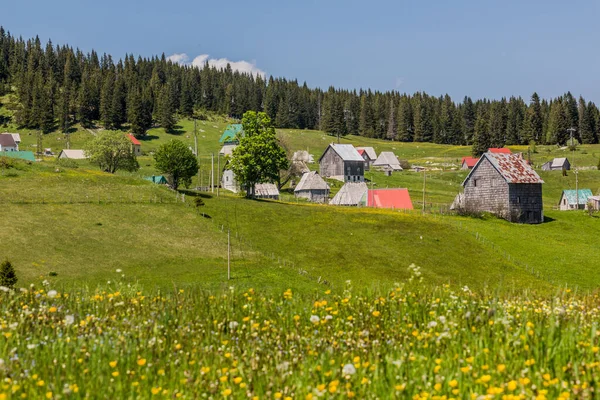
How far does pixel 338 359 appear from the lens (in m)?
7.43

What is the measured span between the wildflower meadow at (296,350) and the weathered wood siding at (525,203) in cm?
8673

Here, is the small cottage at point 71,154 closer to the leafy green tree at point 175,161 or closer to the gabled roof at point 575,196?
the leafy green tree at point 175,161

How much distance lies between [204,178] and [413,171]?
70.5 m

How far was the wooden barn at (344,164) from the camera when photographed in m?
153

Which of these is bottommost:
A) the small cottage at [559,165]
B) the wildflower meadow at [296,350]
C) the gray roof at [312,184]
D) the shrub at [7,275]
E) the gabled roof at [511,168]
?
the shrub at [7,275]

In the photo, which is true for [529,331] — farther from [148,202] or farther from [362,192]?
[362,192]

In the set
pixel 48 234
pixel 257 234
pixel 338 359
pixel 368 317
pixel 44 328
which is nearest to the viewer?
pixel 338 359

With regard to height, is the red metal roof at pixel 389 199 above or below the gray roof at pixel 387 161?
below

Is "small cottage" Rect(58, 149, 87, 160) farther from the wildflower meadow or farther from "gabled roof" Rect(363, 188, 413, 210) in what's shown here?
the wildflower meadow

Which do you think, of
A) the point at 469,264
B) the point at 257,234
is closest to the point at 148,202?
the point at 257,234

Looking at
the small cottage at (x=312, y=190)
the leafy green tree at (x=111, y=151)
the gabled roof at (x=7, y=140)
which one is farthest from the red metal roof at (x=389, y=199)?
the gabled roof at (x=7, y=140)

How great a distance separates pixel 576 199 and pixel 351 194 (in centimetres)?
4756

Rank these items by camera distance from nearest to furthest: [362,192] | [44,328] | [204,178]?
[44,328], [362,192], [204,178]

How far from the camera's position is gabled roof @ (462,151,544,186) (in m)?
94.2
